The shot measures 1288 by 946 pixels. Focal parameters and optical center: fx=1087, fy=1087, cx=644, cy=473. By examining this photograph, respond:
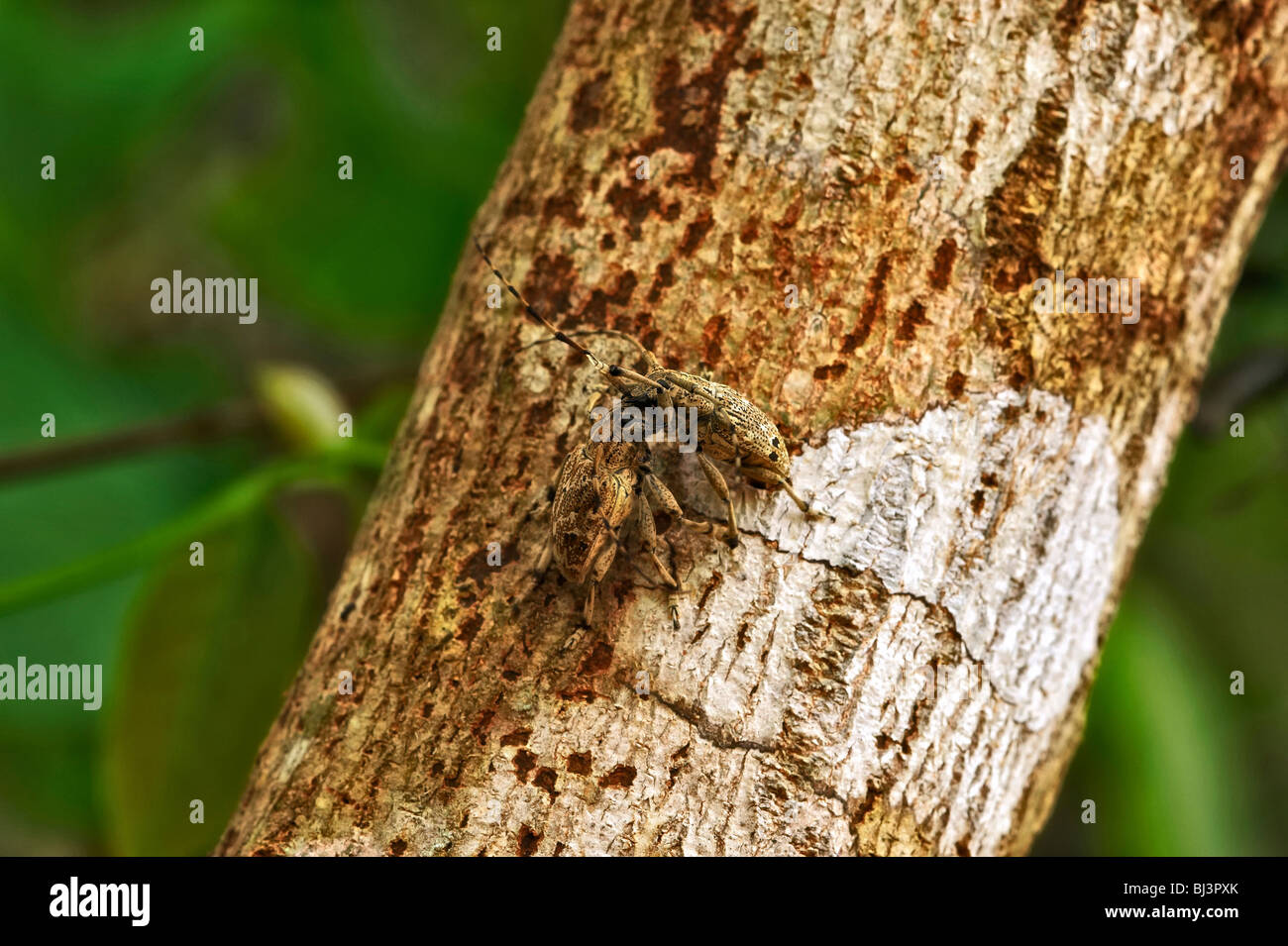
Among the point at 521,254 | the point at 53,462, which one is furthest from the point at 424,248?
the point at 521,254

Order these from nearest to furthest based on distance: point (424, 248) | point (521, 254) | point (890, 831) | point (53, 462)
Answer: point (890, 831), point (521, 254), point (53, 462), point (424, 248)

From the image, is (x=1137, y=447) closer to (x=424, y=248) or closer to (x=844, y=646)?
(x=844, y=646)

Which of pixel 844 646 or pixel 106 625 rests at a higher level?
pixel 844 646

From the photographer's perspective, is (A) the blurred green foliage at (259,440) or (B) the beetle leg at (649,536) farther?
(A) the blurred green foliage at (259,440)

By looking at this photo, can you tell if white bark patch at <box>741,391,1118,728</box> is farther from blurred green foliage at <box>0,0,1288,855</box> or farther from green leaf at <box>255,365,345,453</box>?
green leaf at <box>255,365,345,453</box>
